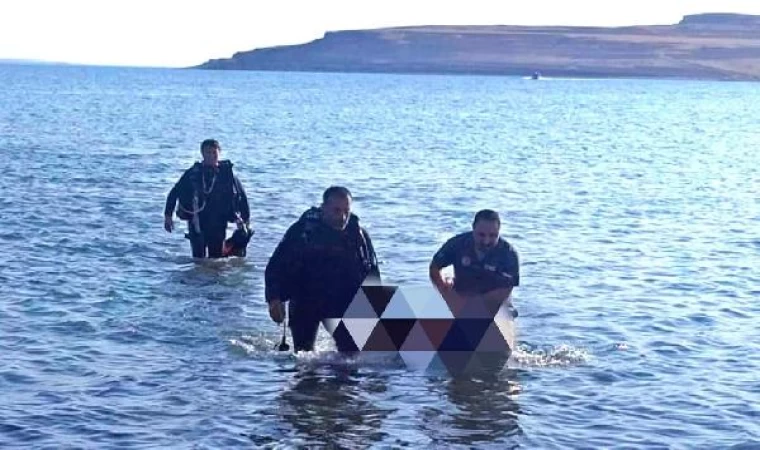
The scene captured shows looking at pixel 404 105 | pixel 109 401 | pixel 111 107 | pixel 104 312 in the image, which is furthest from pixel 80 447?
pixel 404 105

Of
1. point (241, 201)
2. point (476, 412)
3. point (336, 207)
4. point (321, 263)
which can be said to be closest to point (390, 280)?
point (241, 201)

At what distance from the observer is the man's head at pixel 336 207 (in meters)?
11.5

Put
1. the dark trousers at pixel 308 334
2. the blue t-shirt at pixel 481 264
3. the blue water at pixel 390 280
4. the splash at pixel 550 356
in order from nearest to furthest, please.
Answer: the blue water at pixel 390 280 < the blue t-shirt at pixel 481 264 < the dark trousers at pixel 308 334 < the splash at pixel 550 356

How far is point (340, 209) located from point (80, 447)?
10.5 ft

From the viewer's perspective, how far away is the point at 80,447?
32.7 feet

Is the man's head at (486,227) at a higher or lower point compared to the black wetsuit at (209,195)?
higher

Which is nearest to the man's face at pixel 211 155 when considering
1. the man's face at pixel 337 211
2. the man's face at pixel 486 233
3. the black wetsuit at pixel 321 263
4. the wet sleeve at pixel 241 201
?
the wet sleeve at pixel 241 201

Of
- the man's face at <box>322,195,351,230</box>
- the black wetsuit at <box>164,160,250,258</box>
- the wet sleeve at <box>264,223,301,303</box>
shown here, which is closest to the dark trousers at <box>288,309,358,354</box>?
the wet sleeve at <box>264,223,301,303</box>

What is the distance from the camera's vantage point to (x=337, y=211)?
1162 centimetres

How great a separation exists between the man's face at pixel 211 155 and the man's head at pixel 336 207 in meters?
5.77

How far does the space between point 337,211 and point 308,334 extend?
161 cm

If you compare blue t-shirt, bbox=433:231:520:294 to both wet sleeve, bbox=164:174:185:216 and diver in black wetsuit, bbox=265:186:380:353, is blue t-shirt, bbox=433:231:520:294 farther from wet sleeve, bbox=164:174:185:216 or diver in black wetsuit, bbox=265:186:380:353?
wet sleeve, bbox=164:174:185:216

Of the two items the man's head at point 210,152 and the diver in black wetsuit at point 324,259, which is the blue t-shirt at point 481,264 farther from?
the man's head at point 210,152

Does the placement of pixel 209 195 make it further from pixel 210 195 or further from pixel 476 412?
pixel 476 412
